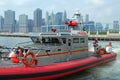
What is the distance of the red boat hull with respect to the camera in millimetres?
15828

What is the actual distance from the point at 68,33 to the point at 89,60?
3.58 metres

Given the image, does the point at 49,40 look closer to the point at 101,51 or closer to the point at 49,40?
the point at 49,40

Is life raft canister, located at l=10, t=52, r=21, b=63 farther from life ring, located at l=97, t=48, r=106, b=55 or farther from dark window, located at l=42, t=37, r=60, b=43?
life ring, located at l=97, t=48, r=106, b=55

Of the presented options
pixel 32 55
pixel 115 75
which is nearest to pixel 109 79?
pixel 115 75

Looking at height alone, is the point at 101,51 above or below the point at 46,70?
above

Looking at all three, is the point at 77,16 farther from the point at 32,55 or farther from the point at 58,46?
the point at 32,55

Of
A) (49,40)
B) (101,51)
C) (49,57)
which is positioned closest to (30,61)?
(49,57)

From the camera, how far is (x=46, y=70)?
17.6m

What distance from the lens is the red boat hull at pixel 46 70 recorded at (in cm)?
1583

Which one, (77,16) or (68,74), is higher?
(77,16)

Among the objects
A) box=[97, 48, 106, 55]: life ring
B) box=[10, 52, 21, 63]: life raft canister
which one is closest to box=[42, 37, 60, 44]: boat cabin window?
box=[10, 52, 21, 63]: life raft canister

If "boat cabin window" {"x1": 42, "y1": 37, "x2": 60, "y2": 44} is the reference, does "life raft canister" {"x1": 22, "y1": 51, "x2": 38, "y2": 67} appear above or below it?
below

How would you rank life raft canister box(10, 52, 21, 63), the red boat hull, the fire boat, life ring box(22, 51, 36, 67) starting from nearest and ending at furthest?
the red boat hull
the fire boat
life ring box(22, 51, 36, 67)
life raft canister box(10, 52, 21, 63)

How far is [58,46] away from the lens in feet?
66.5
